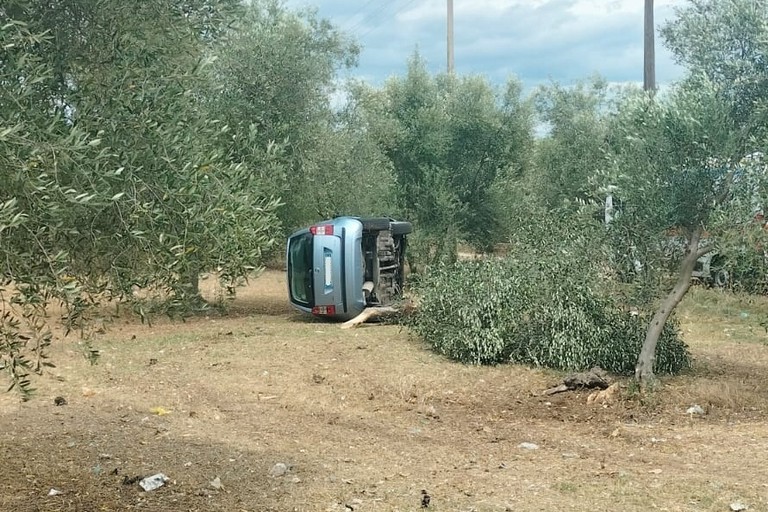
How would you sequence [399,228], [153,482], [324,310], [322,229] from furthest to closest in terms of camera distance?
[399,228], [324,310], [322,229], [153,482]

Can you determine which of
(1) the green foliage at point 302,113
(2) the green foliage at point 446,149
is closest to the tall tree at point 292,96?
(1) the green foliage at point 302,113

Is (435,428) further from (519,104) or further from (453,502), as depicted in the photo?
(519,104)

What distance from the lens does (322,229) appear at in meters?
14.2

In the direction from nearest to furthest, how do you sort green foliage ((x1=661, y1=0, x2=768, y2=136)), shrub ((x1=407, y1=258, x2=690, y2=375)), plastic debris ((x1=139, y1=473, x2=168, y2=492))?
plastic debris ((x1=139, y1=473, x2=168, y2=492)), green foliage ((x1=661, y1=0, x2=768, y2=136)), shrub ((x1=407, y1=258, x2=690, y2=375))

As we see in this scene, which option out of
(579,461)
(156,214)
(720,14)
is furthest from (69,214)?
(720,14)

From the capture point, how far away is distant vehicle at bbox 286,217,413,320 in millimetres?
14141

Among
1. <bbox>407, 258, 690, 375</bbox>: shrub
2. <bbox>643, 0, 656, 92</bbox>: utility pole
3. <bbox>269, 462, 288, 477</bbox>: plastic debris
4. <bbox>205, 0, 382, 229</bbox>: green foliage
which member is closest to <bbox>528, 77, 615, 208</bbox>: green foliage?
<bbox>643, 0, 656, 92</bbox>: utility pole

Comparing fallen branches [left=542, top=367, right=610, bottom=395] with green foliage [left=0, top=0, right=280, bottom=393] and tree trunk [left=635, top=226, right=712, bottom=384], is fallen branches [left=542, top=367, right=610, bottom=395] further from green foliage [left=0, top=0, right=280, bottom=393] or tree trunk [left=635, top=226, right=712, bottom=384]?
green foliage [left=0, top=0, right=280, bottom=393]

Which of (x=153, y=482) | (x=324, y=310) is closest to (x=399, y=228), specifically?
(x=324, y=310)

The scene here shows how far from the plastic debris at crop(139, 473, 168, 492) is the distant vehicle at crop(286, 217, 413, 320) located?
7930 mm

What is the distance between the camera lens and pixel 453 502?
576cm

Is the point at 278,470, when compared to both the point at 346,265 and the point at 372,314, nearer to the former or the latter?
the point at 346,265

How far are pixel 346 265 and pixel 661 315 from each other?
6152 mm

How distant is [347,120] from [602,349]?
336 inches
